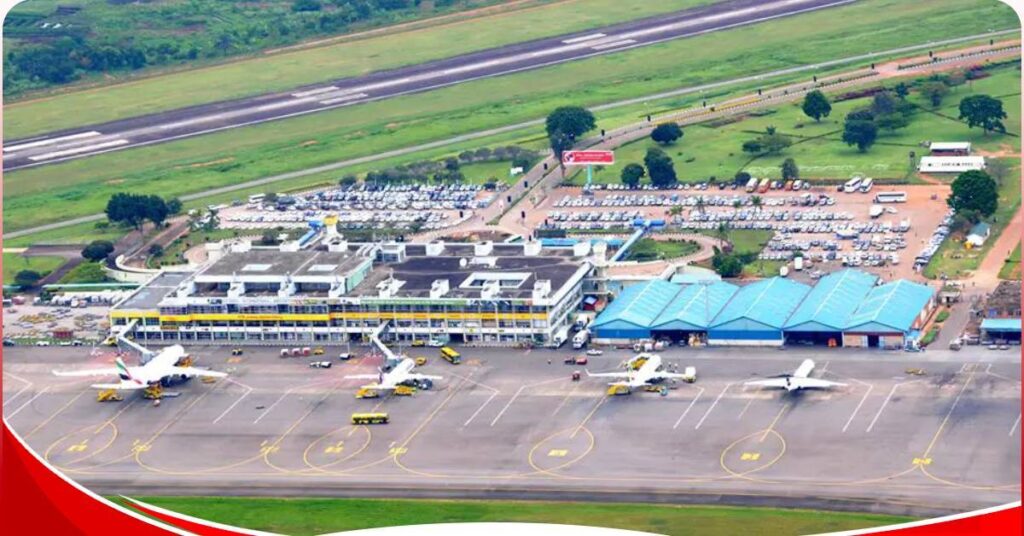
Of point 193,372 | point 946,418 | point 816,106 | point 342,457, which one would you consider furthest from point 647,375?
point 816,106

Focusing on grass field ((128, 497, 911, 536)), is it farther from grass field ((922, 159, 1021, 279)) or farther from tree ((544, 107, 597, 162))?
tree ((544, 107, 597, 162))

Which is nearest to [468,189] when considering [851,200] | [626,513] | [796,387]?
[851,200]

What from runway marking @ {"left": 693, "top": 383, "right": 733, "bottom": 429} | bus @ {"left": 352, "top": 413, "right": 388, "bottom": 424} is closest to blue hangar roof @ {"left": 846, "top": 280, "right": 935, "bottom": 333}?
runway marking @ {"left": 693, "top": 383, "right": 733, "bottom": 429}

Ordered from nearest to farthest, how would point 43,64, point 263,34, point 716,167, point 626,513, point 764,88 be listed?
1. point 626,513
2. point 716,167
3. point 764,88
4. point 43,64
5. point 263,34

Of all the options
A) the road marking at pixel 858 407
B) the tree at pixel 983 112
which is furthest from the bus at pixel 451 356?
the tree at pixel 983 112

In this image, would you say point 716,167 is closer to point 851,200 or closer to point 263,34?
point 851,200

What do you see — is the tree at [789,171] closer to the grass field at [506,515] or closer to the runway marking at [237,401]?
the runway marking at [237,401]
